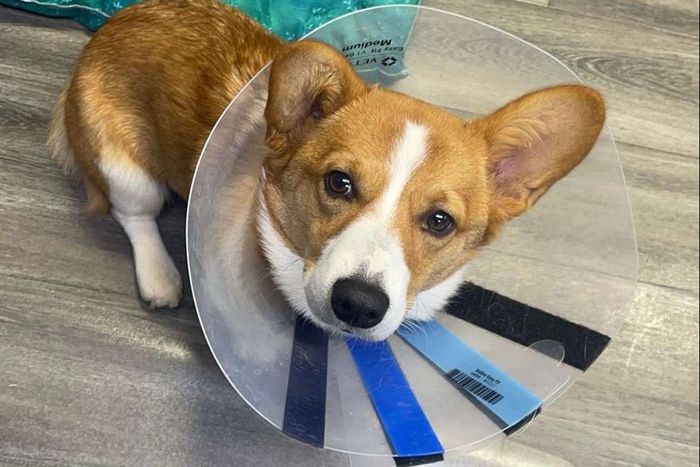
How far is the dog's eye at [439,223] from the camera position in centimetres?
141

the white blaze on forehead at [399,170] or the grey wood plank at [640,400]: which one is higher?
the white blaze on forehead at [399,170]

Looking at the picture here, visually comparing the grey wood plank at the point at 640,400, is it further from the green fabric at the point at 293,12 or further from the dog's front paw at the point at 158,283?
the green fabric at the point at 293,12

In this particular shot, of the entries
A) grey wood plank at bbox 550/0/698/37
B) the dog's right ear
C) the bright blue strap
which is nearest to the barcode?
the bright blue strap

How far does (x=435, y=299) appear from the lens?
172cm

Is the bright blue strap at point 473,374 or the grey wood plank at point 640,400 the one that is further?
the grey wood plank at point 640,400

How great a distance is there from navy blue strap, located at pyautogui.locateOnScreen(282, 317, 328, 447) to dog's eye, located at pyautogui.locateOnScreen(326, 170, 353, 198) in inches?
16.2

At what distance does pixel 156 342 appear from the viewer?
1.90 m

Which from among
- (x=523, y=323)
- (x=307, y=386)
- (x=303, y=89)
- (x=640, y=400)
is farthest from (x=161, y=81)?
(x=640, y=400)

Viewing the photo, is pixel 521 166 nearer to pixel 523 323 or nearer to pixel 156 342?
pixel 523 323

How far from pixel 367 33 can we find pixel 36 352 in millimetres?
1151

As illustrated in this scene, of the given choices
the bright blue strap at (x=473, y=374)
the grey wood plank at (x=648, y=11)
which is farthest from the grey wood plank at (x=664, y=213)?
the bright blue strap at (x=473, y=374)

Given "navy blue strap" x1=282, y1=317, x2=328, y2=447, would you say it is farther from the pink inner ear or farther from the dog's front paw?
the pink inner ear

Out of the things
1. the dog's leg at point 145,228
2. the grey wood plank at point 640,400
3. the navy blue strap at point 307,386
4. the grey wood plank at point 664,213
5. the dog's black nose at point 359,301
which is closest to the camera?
the dog's black nose at point 359,301

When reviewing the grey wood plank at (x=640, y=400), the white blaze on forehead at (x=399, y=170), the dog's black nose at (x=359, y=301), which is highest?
the white blaze on forehead at (x=399, y=170)
